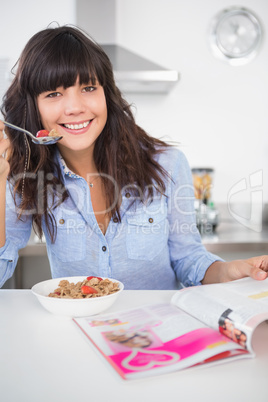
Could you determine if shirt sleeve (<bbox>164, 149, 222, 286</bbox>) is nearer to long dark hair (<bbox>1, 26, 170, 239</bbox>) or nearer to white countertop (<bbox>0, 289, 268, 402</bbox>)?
long dark hair (<bbox>1, 26, 170, 239</bbox>)

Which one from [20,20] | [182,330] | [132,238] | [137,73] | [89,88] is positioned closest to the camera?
[182,330]

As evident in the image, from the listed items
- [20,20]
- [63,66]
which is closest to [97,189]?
[63,66]

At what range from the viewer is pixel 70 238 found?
132 centimetres

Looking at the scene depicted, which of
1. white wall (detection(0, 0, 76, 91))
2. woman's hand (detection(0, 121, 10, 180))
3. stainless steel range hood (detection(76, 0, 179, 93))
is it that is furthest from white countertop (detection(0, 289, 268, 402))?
white wall (detection(0, 0, 76, 91))

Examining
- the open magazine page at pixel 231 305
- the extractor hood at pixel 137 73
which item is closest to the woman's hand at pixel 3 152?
the open magazine page at pixel 231 305

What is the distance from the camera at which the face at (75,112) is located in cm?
118

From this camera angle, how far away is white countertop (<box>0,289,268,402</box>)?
55 cm

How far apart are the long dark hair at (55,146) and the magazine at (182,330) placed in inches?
21.0

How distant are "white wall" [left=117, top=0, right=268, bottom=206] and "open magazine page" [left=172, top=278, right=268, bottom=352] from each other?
2.05 m

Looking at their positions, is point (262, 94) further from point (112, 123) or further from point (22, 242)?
point (22, 242)

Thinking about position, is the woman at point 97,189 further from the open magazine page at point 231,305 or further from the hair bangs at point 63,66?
the open magazine page at point 231,305

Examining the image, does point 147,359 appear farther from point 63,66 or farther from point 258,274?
point 63,66

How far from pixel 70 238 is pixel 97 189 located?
7.8 inches

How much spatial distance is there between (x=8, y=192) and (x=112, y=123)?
1.33ft
